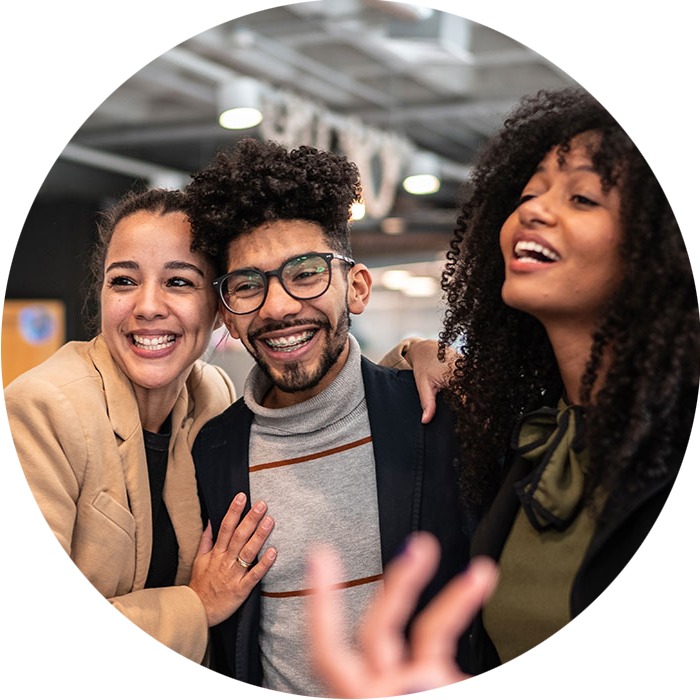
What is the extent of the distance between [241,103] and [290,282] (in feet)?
14.2

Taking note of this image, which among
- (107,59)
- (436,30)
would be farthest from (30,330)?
(436,30)

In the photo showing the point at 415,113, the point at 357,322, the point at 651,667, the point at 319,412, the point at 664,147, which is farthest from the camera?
the point at 357,322

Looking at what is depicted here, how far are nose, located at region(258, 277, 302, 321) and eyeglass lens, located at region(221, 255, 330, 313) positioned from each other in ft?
0.04

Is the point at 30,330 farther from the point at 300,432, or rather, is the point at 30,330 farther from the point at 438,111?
the point at 300,432

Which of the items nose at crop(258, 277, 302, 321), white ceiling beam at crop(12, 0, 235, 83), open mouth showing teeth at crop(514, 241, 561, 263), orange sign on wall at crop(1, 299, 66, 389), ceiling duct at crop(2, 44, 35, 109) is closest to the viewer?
open mouth showing teeth at crop(514, 241, 561, 263)

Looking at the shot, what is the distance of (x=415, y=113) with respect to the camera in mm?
8695

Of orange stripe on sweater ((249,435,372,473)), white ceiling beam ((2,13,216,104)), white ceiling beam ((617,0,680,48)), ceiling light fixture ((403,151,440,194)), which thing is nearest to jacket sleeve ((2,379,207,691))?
orange stripe on sweater ((249,435,372,473))

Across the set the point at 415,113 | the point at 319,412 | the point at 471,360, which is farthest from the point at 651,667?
the point at 415,113

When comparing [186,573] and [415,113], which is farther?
[415,113]

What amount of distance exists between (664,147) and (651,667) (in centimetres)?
81

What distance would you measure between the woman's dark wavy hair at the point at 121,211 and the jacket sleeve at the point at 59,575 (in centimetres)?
51

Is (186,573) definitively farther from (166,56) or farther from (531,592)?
(166,56)

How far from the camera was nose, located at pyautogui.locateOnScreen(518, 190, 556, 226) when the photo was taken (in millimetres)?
1476

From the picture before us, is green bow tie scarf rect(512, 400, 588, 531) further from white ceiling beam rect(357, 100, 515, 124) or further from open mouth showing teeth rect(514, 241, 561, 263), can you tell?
white ceiling beam rect(357, 100, 515, 124)
